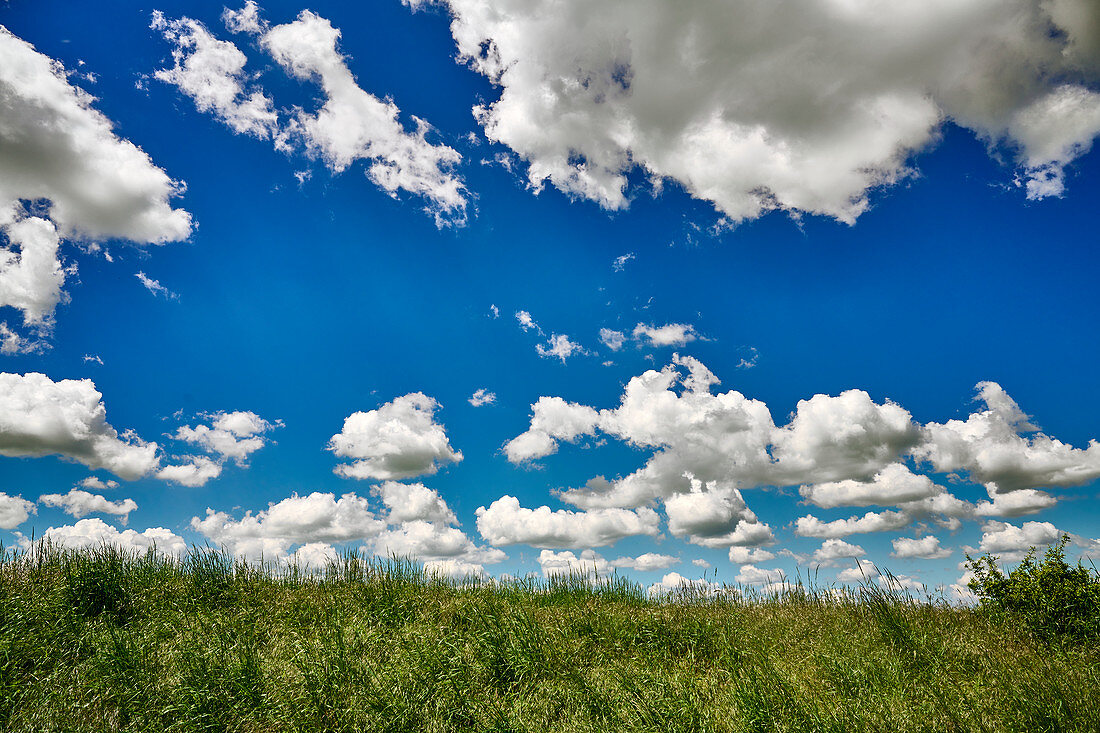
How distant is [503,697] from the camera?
9.47 m

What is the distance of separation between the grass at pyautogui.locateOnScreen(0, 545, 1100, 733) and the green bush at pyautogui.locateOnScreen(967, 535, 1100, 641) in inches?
20.0

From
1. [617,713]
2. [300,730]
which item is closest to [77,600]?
[300,730]

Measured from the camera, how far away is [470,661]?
33.7 ft

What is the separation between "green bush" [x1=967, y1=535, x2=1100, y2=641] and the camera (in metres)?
11.5

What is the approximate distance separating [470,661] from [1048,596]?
40.0ft

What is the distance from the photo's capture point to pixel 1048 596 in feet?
40.5

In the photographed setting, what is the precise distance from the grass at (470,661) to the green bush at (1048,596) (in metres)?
0.51

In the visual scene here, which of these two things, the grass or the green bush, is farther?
the green bush

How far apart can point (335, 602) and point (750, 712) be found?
9661 mm

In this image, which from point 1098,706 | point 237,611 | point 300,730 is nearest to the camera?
point 1098,706

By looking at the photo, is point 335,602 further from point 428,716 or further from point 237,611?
point 428,716

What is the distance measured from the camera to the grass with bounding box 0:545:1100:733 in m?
8.09

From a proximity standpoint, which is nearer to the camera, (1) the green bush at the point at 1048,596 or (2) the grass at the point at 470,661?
(2) the grass at the point at 470,661

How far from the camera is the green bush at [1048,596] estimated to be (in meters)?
11.5
